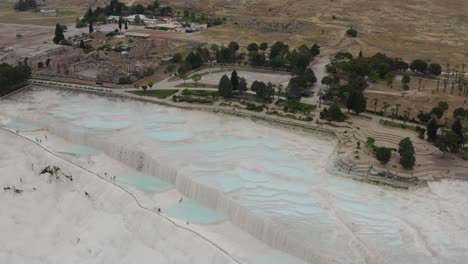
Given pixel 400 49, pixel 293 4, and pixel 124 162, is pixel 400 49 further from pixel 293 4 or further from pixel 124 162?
pixel 124 162

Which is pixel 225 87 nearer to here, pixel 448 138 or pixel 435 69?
pixel 448 138

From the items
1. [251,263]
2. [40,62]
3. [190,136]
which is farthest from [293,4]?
[251,263]

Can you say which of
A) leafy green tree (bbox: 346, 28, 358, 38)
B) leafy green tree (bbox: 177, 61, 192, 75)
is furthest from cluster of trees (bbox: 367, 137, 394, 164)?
leafy green tree (bbox: 346, 28, 358, 38)

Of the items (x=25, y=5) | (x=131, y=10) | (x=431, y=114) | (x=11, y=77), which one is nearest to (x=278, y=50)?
(x=431, y=114)

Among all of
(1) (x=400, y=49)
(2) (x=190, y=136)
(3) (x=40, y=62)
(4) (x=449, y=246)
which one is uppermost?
(1) (x=400, y=49)

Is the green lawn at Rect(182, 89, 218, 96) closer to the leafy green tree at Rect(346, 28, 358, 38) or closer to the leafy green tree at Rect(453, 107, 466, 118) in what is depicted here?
the leafy green tree at Rect(453, 107, 466, 118)

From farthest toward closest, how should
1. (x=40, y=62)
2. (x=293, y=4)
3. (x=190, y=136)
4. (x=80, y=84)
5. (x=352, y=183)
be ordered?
1. (x=293, y=4)
2. (x=40, y=62)
3. (x=80, y=84)
4. (x=190, y=136)
5. (x=352, y=183)

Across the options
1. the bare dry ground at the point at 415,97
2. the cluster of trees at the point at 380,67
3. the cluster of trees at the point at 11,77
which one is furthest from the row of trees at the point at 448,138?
the cluster of trees at the point at 11,77
